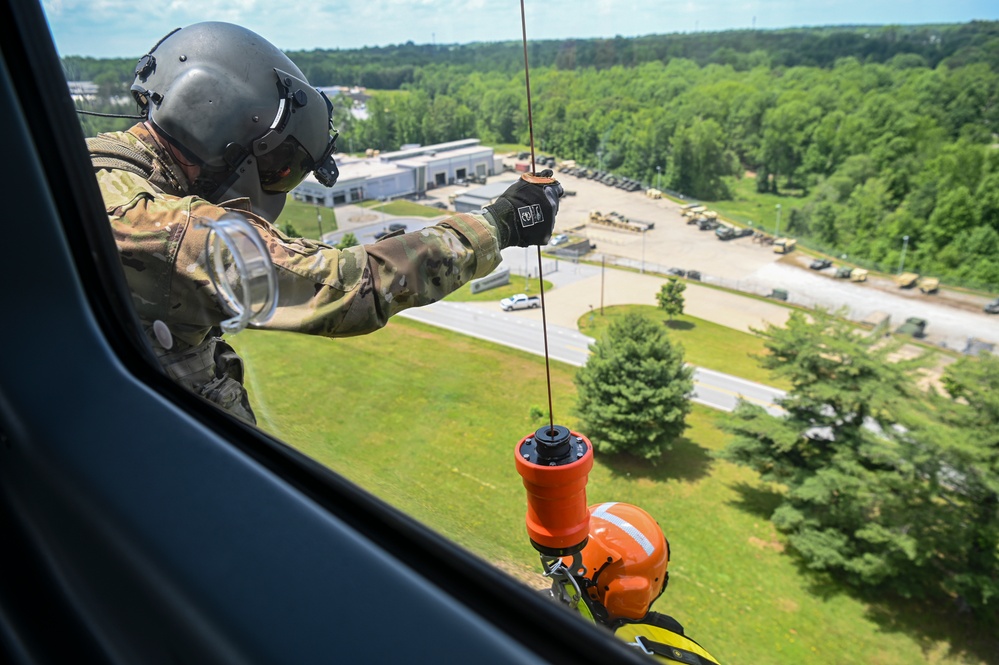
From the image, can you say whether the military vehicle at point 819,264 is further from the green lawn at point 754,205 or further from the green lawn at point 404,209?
the green lawn at point 404,209

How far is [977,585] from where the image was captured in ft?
10.7

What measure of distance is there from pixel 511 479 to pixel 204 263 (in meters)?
0.58

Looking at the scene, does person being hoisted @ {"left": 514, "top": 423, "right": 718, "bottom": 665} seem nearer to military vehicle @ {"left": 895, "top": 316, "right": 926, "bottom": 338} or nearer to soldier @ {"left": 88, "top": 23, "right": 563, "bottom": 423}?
soldier @ {"left": 88, "top": 23, "right": 563, "bottom": 423}

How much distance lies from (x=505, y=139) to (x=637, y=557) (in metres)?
0.72

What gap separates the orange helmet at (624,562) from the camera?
89cm

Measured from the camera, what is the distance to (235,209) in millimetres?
851

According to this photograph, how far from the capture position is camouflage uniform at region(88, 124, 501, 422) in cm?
77

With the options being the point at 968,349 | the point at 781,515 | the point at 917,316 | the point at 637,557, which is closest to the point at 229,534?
the point at 637,557

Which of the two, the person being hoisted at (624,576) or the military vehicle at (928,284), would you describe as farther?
the military vehicle at (928,284)

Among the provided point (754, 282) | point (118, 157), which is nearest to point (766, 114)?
point (754, 282)

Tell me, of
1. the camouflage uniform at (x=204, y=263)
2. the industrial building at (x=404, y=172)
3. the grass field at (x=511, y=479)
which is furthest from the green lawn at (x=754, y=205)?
the camouflage uniform at (x=204, y=263)

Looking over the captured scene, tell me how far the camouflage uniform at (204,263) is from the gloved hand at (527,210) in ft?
0.08

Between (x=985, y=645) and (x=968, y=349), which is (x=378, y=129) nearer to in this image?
(x=985, y=645)

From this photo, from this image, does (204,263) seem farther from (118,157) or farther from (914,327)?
(914,327)
